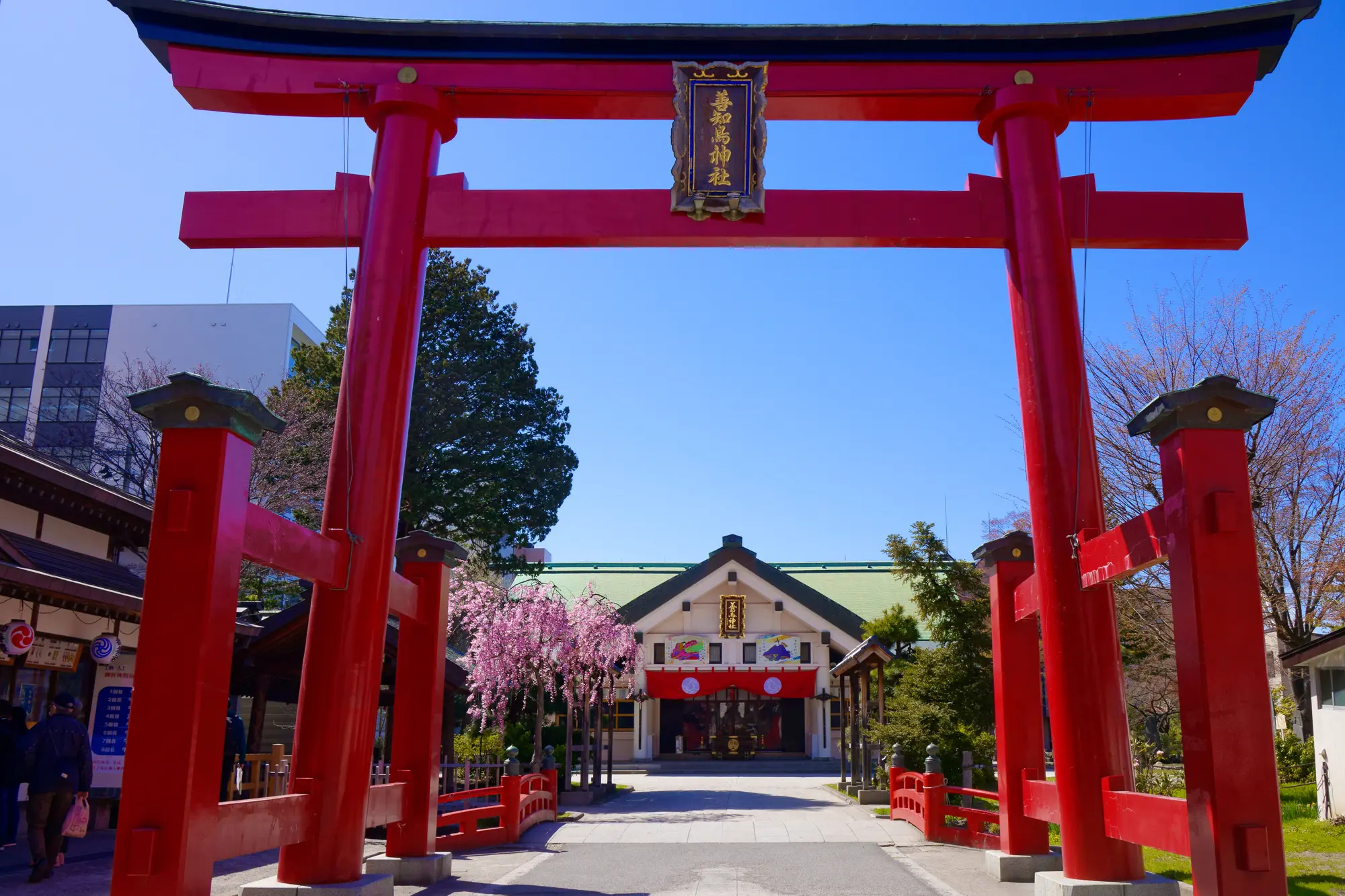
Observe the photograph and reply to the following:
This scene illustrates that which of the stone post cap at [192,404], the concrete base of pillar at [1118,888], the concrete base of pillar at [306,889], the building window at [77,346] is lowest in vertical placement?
the concrete base of pillar at [306,889]

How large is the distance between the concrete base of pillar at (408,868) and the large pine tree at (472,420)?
54.0ft

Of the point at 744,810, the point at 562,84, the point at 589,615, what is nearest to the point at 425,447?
the point at 589,615

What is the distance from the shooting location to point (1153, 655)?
21469 mm

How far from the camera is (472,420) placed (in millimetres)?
26922

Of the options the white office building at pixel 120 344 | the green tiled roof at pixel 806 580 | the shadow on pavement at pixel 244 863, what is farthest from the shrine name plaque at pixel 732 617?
the shadow on pavement at pixel 244 863

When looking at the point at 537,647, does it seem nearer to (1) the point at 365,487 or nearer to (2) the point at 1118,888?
(1) the point at 365,487

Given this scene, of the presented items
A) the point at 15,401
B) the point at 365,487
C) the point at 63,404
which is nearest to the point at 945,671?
the point at 365,487

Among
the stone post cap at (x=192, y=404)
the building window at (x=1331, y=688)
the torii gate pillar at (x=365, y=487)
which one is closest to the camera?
the stone post cap at (x=192, y=404)

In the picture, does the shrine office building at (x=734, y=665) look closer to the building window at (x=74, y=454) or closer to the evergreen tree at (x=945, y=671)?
the evergreen tree at (x=945, y=671)

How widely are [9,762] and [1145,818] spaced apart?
1109cm

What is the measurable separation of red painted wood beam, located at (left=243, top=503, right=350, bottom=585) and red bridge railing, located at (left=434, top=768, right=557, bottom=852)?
4759 millimetres

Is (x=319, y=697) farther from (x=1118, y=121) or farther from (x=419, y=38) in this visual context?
(x=1118, y=121)

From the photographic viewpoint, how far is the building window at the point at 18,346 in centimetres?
4588

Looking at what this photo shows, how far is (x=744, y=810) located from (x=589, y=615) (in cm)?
660
